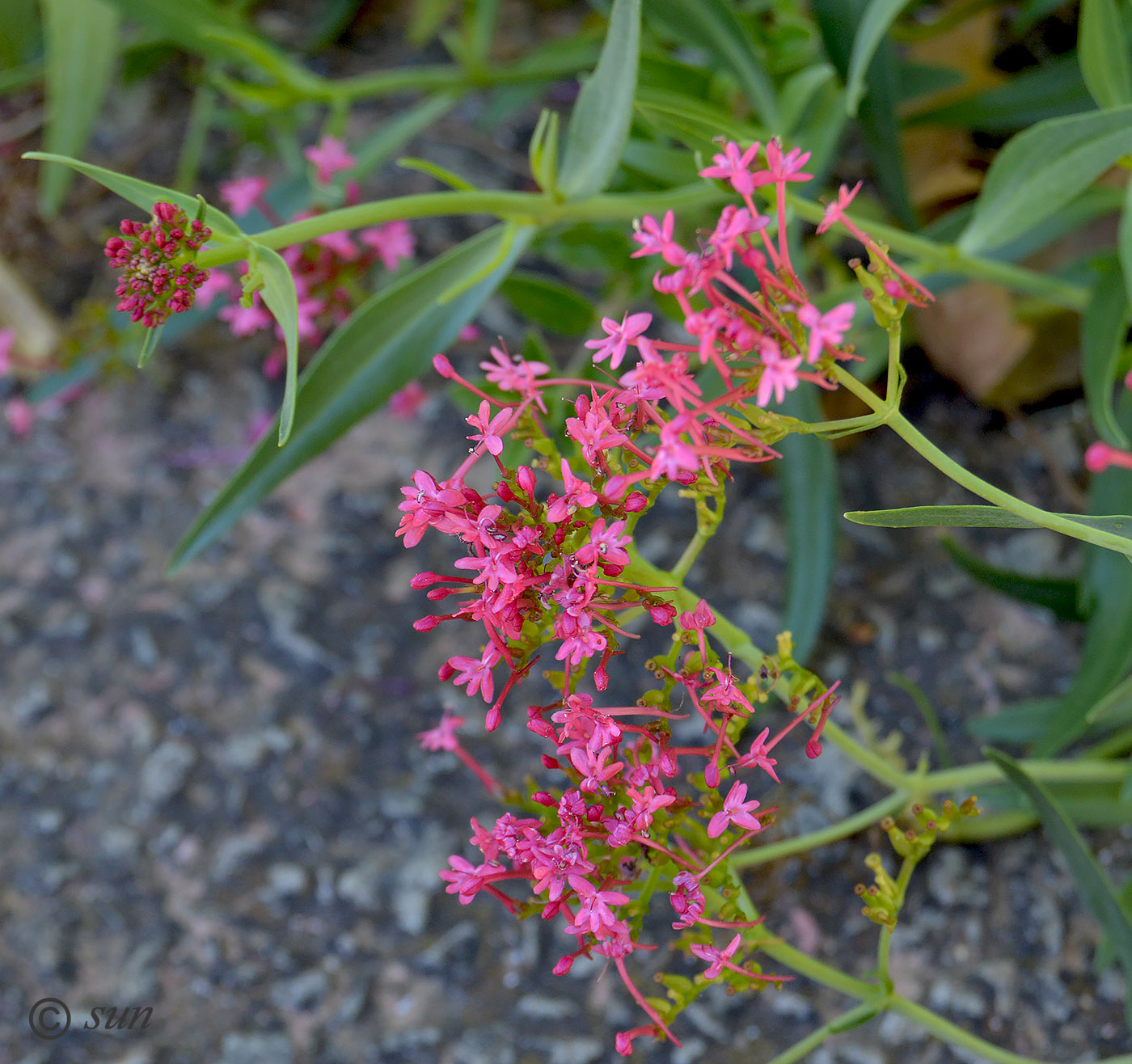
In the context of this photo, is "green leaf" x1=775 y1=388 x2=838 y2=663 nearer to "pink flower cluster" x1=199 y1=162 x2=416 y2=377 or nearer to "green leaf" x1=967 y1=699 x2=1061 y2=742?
"green leaf" x1=967 y1=699 x2=1061 y2=742

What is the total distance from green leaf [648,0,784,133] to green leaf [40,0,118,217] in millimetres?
644

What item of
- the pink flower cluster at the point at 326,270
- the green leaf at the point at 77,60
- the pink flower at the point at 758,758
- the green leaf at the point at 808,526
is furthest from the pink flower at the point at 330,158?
the pink flower at the point at 758,758

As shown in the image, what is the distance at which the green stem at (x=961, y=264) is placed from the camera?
0.74 meters

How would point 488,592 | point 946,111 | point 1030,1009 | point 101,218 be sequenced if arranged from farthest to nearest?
point 101,218, point 946,111, point 1030,1009, point 488,592

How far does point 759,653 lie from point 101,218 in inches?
46.4

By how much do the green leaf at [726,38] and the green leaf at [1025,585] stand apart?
0.40 m

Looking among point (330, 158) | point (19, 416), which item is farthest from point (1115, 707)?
point (19, 416)

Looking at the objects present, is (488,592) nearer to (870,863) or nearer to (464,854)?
(870,863)

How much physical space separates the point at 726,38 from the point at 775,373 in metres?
0.54

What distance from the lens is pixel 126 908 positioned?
98 centimetres

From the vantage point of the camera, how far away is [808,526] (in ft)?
2.99

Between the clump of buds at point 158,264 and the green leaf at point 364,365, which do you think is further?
the green leaf at point 364,365

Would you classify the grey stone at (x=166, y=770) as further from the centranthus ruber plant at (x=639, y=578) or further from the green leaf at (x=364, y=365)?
the centranthus ruber plant at (x=639, y=578)

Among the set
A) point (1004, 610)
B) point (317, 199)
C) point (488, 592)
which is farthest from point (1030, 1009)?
point (317, 199)
